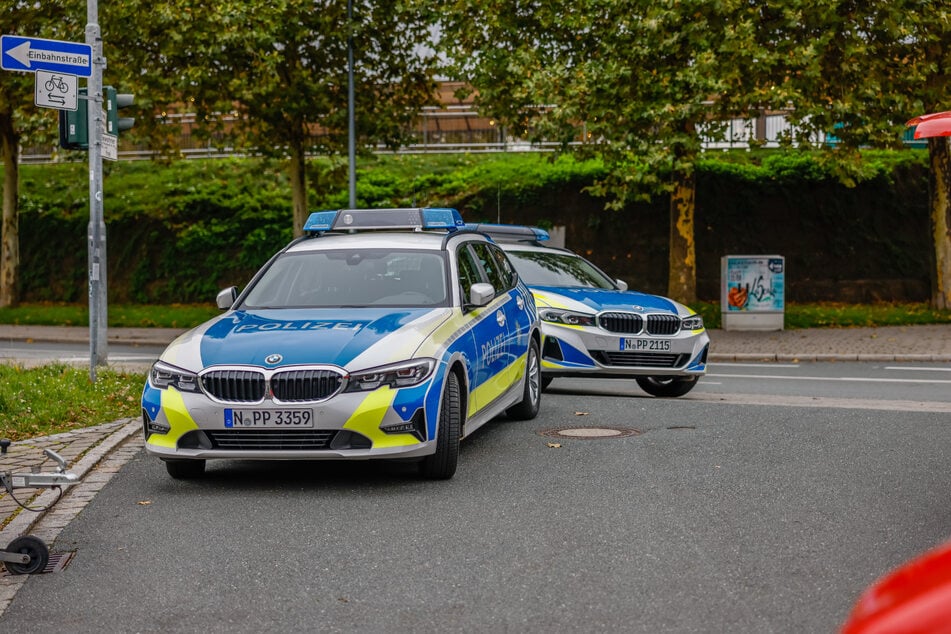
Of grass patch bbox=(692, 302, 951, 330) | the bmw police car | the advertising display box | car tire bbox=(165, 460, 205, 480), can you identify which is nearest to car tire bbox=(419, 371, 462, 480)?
the bmw police car

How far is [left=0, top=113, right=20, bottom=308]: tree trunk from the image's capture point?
32938mm

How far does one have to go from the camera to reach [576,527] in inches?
265

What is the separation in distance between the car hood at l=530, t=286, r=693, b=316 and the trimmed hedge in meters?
13.9

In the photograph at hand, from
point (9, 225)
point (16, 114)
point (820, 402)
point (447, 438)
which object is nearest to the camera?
point (447, 438)

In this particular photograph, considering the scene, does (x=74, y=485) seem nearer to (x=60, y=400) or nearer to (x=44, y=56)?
(x=60, y=400)

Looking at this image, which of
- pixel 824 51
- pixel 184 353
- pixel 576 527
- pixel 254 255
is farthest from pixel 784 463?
pixel 254 255

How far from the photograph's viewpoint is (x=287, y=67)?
29.1 metres

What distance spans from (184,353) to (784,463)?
3.90 m

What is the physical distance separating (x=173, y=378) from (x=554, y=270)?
7.06m

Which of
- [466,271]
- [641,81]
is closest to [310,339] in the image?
[466,271]

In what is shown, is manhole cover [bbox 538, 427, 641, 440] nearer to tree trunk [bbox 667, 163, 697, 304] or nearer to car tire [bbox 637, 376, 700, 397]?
car tire [bbox 637, 376, 700, 397]

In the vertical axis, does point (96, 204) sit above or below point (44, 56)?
below

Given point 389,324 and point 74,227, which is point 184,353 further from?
point 74,227

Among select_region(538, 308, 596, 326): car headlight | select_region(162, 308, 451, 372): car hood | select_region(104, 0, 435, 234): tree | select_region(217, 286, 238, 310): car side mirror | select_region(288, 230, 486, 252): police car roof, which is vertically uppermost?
select_region(104, 0, 435, 234): tree
